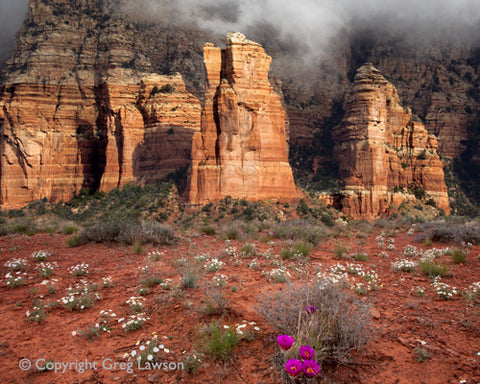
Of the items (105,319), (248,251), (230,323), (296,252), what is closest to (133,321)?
(105,319)

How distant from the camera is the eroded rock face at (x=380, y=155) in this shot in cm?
5716

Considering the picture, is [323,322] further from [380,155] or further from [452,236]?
[380,155]

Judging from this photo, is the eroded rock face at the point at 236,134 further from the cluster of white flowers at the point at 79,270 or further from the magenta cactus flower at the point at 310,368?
the magenta cactus flower at the point at 310,368

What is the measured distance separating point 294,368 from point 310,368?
0.48ft

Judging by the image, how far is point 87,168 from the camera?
5688cm

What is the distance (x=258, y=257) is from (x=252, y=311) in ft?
15.0

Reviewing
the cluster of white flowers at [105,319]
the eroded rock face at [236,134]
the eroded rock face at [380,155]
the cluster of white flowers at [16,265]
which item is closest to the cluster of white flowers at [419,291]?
the cluster of white flowers at [105,319]

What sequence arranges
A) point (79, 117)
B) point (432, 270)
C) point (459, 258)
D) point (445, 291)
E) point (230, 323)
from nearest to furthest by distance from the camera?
point (230, 323) → point (445, 291) → point (432, 270) → point (459, 258) → point (79, 117)

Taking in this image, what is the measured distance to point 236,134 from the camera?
38.5 meters

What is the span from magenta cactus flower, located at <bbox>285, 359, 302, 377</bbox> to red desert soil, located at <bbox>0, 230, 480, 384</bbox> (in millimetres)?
574

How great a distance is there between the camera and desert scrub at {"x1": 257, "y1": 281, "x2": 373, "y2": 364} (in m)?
3.59

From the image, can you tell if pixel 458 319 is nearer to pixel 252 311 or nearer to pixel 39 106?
pixel 252 311

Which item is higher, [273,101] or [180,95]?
[180,95]

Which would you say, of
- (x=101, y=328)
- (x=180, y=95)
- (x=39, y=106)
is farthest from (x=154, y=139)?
(x=101, y=328)
